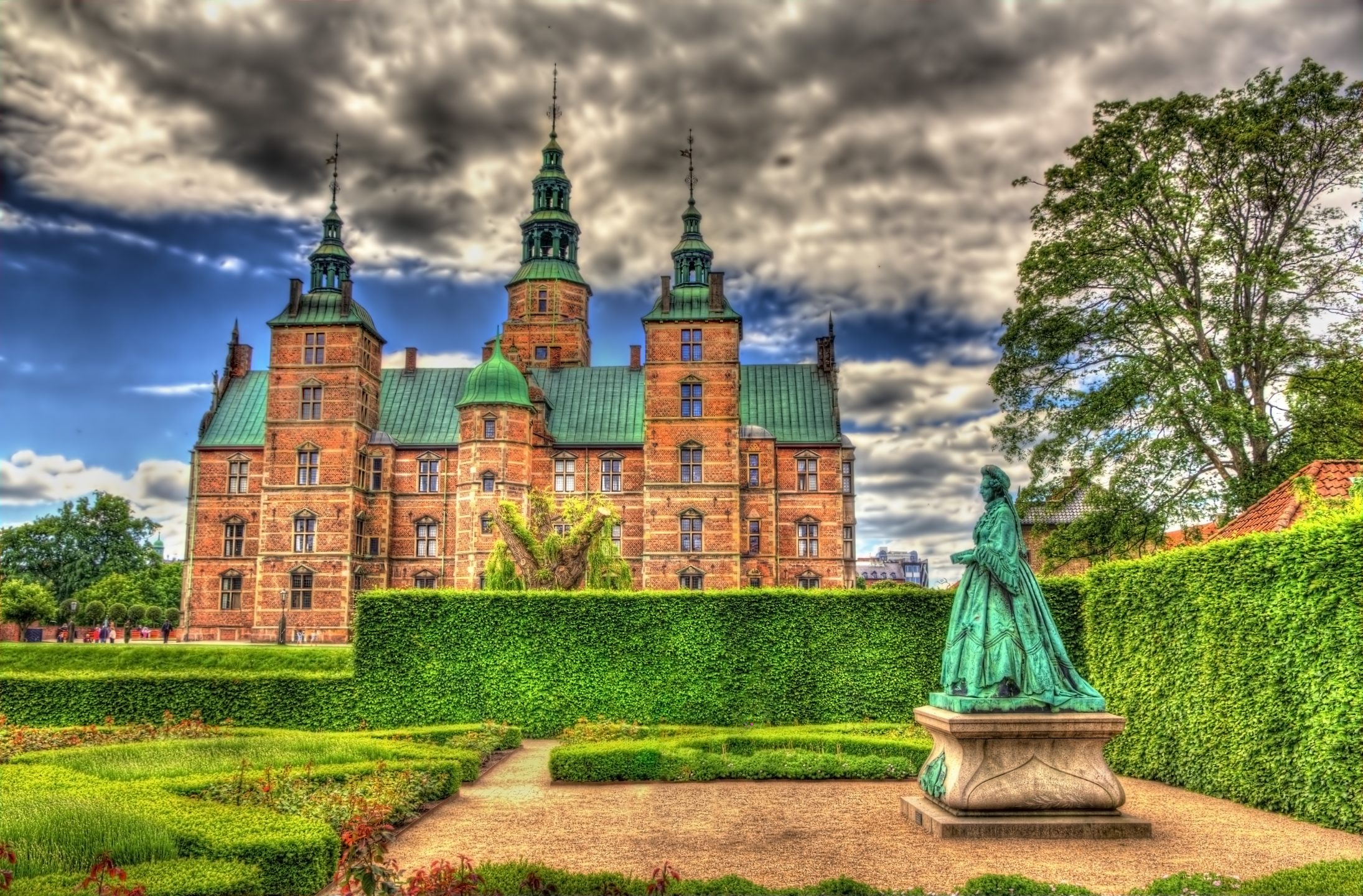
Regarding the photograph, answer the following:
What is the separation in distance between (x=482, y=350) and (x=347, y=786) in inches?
1459

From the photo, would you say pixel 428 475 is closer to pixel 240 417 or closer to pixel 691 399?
pixel 240 417

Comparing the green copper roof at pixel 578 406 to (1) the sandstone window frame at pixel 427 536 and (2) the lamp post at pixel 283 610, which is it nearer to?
(1) the sandstone window frame at pixel 427 536

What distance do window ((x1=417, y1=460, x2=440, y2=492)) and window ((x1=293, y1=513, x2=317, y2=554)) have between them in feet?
16.8

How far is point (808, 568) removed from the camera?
4275cm

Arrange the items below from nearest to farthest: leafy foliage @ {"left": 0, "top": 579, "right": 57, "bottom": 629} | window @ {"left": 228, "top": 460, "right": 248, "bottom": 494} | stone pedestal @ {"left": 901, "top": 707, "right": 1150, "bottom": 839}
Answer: stone pedestal @ {"left": 901, "top": 707, "right": 1150, "bottom": 839} → window @ {"left": 228, "top": 460, "right": 248, "bottom": 494} → leafy foliage @ {"left": 0, "top": 579, "right": 57, "bottom": 629}

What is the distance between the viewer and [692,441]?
40.6 m

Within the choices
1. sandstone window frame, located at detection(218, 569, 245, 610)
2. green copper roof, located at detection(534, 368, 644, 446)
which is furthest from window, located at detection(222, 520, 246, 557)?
green copper roof, located at detection(534, 368, 644, 446)

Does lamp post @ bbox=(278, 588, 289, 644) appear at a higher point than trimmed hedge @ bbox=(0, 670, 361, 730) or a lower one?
higher

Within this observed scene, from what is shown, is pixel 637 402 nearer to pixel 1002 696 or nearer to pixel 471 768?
pixel 471 768

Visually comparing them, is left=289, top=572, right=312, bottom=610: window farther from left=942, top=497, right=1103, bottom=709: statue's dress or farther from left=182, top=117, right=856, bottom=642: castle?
left=942, top=497, right=1103, bottom=709: statue's dress

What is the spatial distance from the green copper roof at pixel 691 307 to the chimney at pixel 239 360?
76.2ft

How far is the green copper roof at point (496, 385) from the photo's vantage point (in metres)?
42.0

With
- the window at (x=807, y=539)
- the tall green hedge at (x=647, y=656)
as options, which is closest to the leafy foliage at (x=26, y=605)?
the tall green hedge at (x=647, y=656)

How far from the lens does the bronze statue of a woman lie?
9664mm
